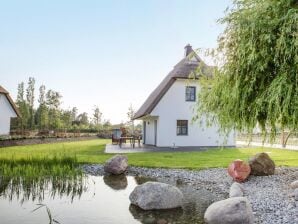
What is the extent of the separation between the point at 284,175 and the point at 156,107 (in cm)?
1218

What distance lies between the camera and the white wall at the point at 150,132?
77.4 feet

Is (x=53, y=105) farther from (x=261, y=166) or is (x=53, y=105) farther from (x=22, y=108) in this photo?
(x=261, y=166)

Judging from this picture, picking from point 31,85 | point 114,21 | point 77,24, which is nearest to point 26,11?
point 77,24

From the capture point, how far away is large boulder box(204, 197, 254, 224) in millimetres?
5715

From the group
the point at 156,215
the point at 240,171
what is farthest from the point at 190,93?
the point at 156,215

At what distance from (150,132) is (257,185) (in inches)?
617

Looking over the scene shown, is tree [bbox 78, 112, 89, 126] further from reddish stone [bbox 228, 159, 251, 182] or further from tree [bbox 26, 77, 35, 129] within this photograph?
reddish stone [bbox 228, 159, 251, 182]

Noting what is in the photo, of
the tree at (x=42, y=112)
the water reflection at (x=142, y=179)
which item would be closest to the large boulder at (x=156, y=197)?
the water reflection at (x=142, y=179)

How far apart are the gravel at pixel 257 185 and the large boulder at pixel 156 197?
4.56 feet

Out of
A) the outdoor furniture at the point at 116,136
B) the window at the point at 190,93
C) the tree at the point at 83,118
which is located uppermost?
the window at the point at 190,93

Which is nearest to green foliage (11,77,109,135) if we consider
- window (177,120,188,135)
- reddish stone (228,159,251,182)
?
window (177,120,188,135)

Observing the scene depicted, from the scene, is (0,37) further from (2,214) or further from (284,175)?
(284,175)

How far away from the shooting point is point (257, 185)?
8.93 m

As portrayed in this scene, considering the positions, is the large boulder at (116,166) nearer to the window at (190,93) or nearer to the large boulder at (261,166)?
the large boulder at (261,166)
